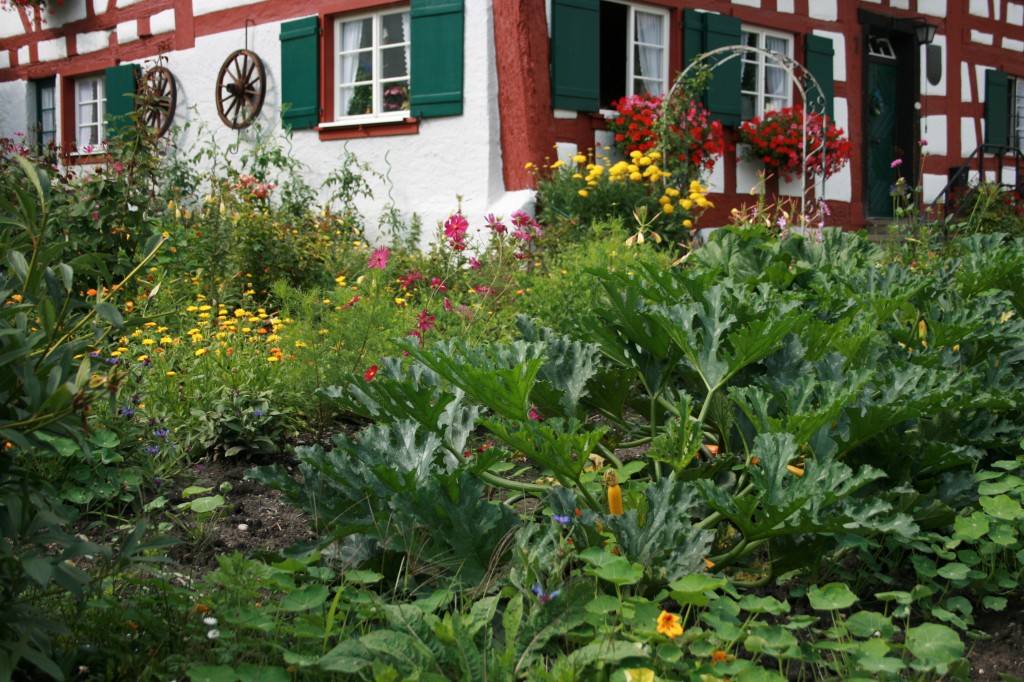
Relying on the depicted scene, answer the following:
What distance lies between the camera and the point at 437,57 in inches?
315

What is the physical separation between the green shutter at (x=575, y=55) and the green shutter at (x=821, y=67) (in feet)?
9.07

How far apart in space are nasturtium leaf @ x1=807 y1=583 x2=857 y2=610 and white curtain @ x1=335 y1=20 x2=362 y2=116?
303 inches

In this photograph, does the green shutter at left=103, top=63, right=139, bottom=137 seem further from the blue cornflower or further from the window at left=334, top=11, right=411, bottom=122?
the blue cornflower

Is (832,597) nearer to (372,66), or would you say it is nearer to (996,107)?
(372,66)

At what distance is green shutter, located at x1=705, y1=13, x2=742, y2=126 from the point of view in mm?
8852

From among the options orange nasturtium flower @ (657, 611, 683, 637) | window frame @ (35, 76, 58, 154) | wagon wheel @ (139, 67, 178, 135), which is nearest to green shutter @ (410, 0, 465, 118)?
wagon wheel @ (139, 67, 178, 135)

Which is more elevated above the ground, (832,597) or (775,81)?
(775,81)

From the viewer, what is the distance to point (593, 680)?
1.73 metres

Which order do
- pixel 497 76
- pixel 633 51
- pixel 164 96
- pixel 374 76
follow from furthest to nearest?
pixel 164 96 < pixel 374 76 < pixel 633 51 < pixel 497 76

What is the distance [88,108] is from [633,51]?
6.81m

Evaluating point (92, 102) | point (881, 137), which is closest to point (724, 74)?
point (881, 137)

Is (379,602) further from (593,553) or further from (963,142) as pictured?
(963,142)

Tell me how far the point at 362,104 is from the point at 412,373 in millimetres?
6941

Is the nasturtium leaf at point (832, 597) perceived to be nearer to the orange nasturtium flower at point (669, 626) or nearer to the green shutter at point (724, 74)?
the orange nasturtium flower at point (669, 626)
